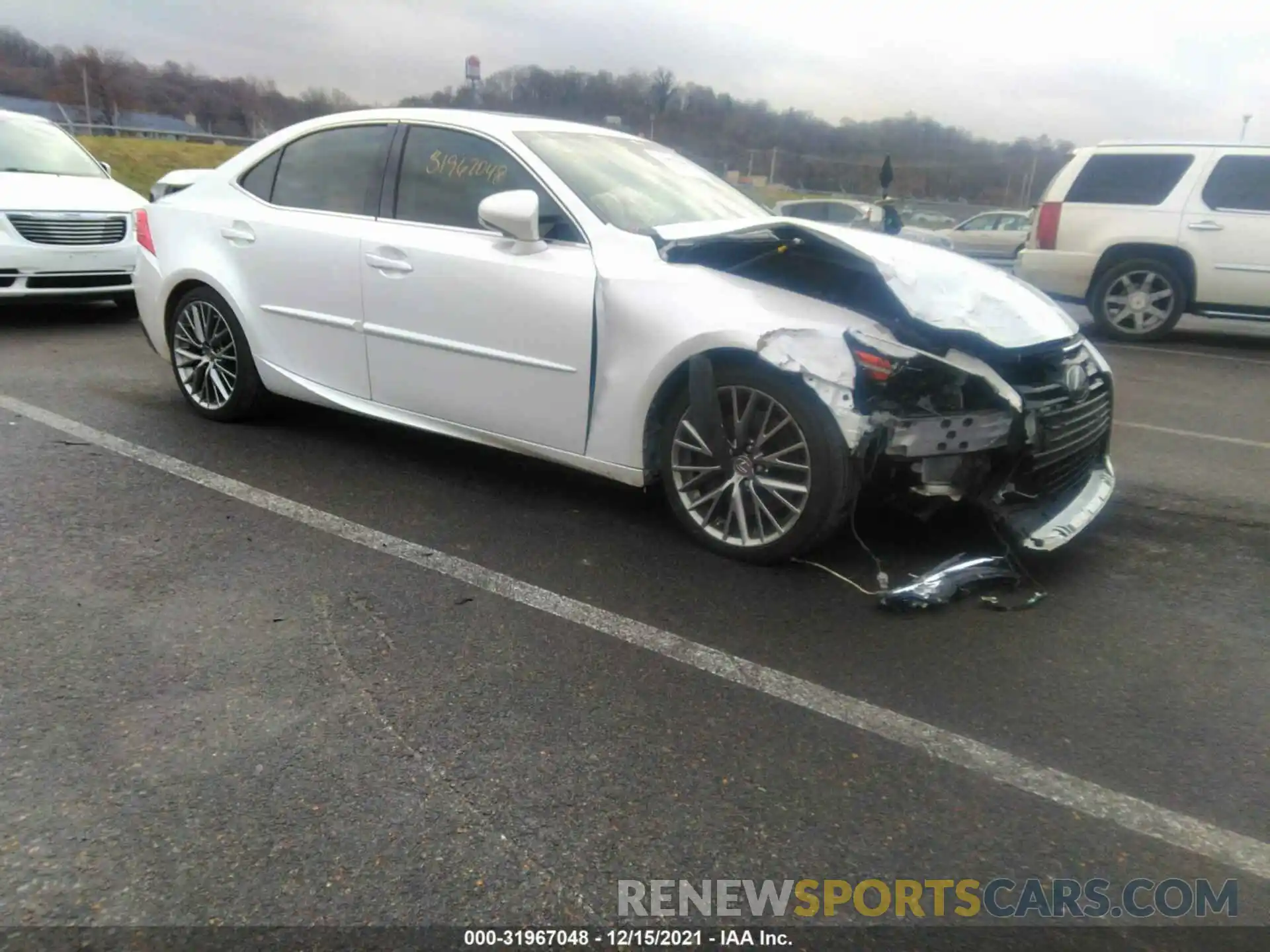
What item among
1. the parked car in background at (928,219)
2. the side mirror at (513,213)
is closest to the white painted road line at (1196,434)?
the side mirror at (513,213)

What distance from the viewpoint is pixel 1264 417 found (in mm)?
6715

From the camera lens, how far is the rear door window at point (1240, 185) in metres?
9.49

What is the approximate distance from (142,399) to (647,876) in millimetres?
4962

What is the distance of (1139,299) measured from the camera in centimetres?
998

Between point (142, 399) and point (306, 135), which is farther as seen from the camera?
point (142, 399)

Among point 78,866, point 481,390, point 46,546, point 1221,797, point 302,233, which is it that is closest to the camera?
point 78,866

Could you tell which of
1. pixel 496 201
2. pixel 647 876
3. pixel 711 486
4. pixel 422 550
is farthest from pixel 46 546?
pixel 647 876

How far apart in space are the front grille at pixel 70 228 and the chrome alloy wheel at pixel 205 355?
11.5 feet

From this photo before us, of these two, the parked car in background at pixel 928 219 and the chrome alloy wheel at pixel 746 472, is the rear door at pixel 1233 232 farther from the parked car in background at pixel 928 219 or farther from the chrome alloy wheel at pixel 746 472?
the parked car in background at pixel 928 219

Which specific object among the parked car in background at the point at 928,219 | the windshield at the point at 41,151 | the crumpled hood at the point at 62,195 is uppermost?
the windshield at the point at 41,151

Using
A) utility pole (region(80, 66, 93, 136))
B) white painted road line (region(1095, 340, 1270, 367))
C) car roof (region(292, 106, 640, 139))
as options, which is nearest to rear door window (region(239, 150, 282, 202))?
car roof (region(292, 106, 640, 139))

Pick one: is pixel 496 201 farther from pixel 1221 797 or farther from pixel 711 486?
pixel 1221 797

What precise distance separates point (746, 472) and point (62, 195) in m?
7.34

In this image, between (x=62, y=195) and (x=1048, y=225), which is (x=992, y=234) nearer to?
(x=1048, y=225)
